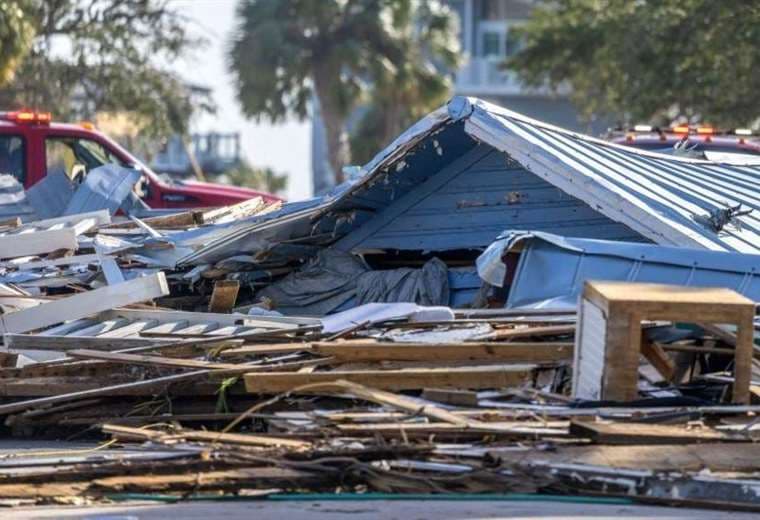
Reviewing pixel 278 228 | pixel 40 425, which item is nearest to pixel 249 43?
pixel 278 228

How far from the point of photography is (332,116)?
42375mm

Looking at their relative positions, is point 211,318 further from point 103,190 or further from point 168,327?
point 103,190

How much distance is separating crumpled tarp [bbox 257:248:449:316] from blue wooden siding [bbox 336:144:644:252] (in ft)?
0.94

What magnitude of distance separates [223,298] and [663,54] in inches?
839

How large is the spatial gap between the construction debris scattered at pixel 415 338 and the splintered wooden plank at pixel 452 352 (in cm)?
1

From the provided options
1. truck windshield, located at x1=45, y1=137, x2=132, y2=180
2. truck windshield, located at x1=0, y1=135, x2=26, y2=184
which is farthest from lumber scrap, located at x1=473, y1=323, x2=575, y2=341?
truck windshield, located at x1=0, y1=135, x2=26, y2=184

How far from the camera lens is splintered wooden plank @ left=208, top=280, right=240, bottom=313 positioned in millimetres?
12141

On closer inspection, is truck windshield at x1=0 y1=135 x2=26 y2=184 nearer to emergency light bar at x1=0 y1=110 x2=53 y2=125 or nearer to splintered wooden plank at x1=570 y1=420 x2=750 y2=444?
emergency light bar at x1=0 y1=110 x2=53 y2=125

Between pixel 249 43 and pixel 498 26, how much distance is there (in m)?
24.1

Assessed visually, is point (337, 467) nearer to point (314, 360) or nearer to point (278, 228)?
point (314, 360)

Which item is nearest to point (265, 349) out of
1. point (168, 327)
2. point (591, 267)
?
point (168, 327)

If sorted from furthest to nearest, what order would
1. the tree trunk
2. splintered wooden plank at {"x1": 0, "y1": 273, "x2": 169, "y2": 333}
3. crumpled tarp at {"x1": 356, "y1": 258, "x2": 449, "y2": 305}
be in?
the tree trunk → crumpled tarp at {"x1": 356, "y1": 258, "x2": 449, "y2": 305} → splintered wooden plank at {"x1": 0, "y1": 273, "x2": 169, "y2": 333}

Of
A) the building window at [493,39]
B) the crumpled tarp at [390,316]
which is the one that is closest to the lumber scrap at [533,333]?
the crumpled tarp at [390,316]

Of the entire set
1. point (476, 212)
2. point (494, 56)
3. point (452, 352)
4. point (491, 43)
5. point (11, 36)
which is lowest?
point (452, 352)
